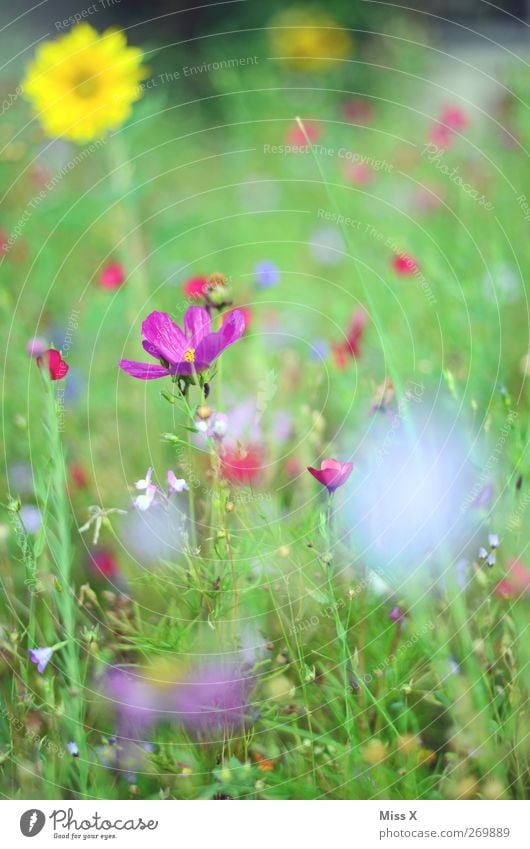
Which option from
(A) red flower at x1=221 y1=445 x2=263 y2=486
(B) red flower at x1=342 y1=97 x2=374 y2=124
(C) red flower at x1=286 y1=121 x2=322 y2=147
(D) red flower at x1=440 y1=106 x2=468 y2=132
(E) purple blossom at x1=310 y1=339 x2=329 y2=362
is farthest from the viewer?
(B) red flower at x1=342 y1=97 x2=374 y2=124

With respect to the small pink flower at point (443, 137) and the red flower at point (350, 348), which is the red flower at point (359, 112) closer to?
the small pink flower at point (443, 137)

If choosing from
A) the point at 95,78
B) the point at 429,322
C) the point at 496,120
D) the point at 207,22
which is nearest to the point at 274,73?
the point at 207,22

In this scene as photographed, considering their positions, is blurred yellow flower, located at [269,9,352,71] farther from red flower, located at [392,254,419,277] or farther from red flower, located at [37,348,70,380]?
red flower, located at [37,348,70,380]

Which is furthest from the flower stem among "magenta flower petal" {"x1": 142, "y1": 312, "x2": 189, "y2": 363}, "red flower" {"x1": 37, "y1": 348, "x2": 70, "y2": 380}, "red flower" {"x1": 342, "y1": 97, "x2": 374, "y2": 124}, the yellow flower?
"red flower" {"x1": 342, "y1": 97, "x2": 374, "y2": 124}

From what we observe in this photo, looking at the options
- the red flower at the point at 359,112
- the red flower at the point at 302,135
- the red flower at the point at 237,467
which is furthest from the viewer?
the red flower at the point at 359,112

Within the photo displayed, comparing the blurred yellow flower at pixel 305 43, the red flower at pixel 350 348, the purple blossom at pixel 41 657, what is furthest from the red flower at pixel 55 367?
the blurred yellow flower at pixel 305 43

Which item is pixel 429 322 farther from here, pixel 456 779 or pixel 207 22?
pixel 207 22
